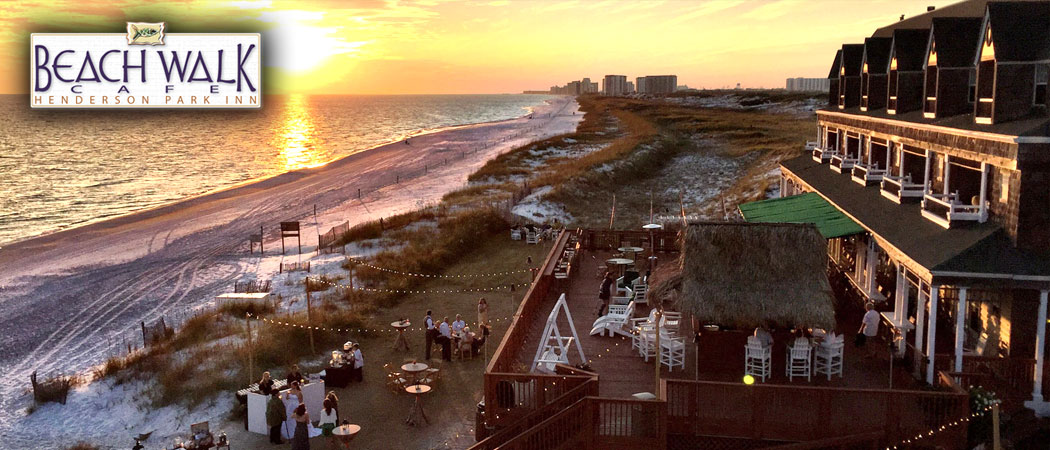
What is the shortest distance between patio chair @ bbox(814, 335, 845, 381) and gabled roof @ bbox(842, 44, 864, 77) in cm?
1311

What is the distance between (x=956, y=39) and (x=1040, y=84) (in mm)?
2938

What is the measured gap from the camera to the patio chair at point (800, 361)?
531 inches

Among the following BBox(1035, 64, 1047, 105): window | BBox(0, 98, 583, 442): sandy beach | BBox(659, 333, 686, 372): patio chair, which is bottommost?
BBox(0, 98, 583, 442): sandy beach

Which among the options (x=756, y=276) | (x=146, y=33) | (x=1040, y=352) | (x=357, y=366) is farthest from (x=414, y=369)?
(x=146, y=33)

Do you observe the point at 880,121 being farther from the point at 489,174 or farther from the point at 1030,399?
the point at 489,174

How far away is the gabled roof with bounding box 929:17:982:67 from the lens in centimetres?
1546

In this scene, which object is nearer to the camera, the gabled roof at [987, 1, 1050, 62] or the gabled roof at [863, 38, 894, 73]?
the gabled roof at [987, 1, 1050, 62]

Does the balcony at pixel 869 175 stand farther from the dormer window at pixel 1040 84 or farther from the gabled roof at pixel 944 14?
the dormer window at pixel 1040 84

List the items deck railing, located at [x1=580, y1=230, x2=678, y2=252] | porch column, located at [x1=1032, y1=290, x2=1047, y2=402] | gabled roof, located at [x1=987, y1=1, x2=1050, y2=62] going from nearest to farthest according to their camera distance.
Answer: porch column, located at [x1=1032, y1=290, x2=1047, y2=402] < gabled roof, located at [x1=987, y1=1, x2=1050, y2=62] < deck railing, located at [x1=580, y1=230, x2=678, y2=252]

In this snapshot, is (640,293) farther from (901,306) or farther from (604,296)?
(901,306)

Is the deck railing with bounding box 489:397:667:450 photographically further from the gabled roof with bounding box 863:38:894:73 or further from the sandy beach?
the gabled roof with bounding box 863:38:894:73

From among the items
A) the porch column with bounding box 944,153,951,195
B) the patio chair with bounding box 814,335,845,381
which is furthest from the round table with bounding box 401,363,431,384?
the porch column with bounding box 944,153,951,195

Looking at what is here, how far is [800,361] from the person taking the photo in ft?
45.9

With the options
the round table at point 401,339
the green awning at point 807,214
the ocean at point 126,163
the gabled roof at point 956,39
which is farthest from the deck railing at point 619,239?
the ocean at point 126,163
